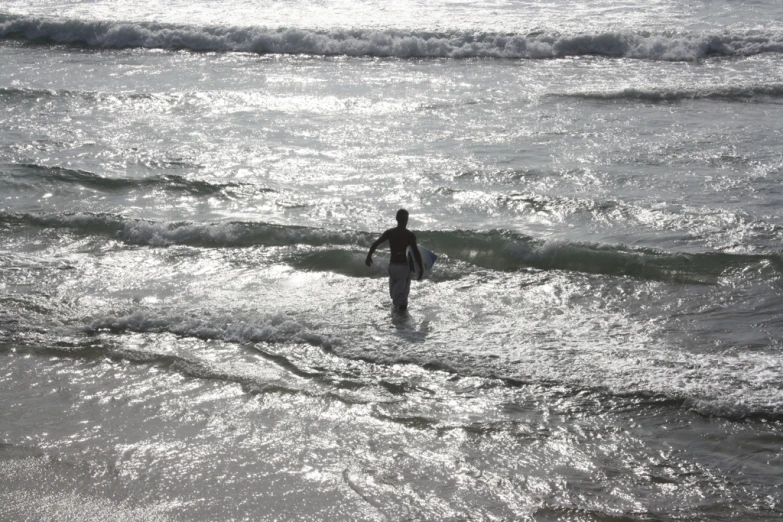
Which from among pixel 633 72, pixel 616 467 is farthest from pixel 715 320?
pixel 633 72

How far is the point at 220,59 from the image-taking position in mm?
22766

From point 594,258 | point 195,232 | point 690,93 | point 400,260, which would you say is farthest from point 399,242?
point 690,93

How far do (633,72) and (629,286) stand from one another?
12.7 meters

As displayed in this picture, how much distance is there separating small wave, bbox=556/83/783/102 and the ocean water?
0.28 feet

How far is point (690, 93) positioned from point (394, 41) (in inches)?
349

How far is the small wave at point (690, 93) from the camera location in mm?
17406

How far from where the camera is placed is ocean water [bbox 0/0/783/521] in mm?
5617

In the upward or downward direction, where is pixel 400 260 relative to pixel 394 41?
downward

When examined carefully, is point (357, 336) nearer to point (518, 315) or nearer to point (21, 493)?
point (518, 315)

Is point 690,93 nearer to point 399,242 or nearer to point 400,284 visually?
point 399,242

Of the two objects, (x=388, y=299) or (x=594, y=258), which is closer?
(x=388, y=299)

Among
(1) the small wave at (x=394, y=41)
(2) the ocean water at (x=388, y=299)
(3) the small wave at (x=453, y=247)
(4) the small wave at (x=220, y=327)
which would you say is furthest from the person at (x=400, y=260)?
(1) the small wave at (x=394, y=41)

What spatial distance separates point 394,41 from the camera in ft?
75.8

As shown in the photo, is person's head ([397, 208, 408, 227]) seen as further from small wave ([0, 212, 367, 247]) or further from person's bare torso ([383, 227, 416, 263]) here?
small wave ([0, 212, 367, 247])
